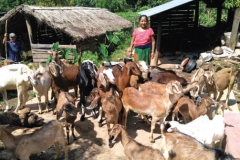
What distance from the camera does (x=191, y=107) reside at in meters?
5.36

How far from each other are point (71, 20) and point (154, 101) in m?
9.49

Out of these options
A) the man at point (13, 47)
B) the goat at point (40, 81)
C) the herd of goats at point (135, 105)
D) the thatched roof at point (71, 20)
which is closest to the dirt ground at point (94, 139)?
the herd of goats at point (135, 105)

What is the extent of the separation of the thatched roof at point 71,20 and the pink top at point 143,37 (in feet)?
17.4

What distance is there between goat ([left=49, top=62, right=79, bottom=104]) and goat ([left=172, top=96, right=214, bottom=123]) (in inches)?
126

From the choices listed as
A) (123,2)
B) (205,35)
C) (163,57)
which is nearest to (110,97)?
(163,57)

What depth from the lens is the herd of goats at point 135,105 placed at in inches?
160

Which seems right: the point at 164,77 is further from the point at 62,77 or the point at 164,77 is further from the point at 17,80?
the point at 17,80

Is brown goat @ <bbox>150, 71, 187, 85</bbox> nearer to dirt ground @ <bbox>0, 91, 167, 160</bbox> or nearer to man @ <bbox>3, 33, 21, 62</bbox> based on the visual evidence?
dirt ground @ <bbox>0, 91, 167, 160</bbox>

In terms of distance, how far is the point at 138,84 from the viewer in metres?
6.59

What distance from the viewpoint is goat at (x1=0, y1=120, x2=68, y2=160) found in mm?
4379

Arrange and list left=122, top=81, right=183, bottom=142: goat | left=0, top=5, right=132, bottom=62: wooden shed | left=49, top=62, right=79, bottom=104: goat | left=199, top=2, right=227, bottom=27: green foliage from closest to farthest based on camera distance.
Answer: left=122, top=81, right=183, bottom=142: goat → left=49, top=62, right=79, bottom=104: goat → left=0, top=5, right=132, bottom=62: wooden shed → left=199, top=2, right=227, bottom=27: green foliage

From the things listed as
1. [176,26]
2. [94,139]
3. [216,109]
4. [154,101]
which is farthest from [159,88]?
[176,26]

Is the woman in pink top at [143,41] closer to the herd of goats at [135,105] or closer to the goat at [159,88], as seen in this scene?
the herd of goats at [135,105]

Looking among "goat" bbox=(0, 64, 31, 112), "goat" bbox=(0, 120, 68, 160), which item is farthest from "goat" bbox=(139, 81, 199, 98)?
"goat" bbox=(0, 64, 31, 112)
